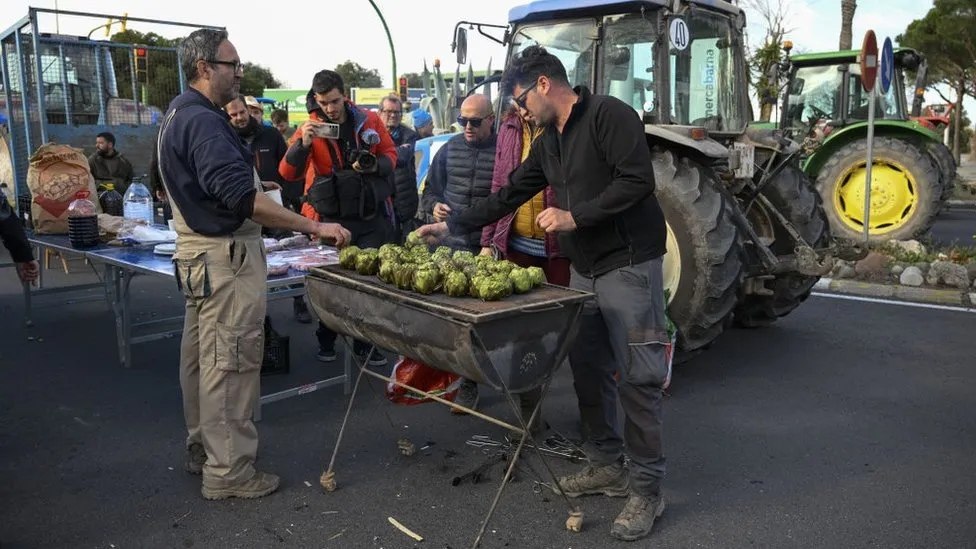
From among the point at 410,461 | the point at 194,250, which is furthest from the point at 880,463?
the point at 194,250

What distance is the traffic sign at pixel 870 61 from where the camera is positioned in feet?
29.0

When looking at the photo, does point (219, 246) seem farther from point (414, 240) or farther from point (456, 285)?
point (456, 285)

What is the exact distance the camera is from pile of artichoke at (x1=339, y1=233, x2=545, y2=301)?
319 centimetres

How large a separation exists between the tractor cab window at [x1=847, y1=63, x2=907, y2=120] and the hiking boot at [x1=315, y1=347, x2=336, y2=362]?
30.5 feet

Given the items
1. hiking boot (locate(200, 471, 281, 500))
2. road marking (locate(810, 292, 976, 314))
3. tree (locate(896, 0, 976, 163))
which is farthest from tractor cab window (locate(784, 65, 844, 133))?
tree (locate(896, 0, 976, 163))

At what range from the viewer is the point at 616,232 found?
3.35 metres

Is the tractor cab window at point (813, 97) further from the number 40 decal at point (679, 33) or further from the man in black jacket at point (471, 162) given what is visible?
the man in black jacket at point (471, 162)

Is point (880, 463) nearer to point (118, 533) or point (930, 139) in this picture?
point (118, 533)

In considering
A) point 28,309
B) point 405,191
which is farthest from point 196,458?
point 28,309

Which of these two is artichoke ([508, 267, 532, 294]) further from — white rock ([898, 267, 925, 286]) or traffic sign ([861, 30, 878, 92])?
traffic sign ([861, 30, 878, 92])

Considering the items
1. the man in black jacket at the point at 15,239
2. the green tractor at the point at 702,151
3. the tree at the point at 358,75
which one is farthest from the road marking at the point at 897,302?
the tree at the point at 358,75

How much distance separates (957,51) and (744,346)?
28.3 meters

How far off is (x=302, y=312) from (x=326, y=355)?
137 cm

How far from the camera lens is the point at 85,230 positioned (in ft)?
17.9
